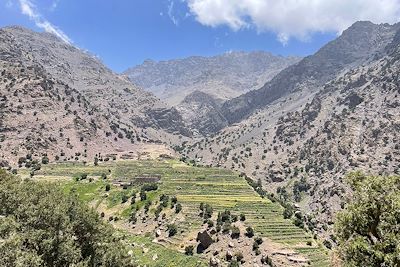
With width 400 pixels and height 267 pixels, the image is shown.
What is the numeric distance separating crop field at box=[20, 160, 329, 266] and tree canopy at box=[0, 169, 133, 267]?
3735 cm

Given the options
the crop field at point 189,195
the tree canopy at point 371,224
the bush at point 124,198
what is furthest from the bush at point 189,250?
the tree canopy at point 371,224

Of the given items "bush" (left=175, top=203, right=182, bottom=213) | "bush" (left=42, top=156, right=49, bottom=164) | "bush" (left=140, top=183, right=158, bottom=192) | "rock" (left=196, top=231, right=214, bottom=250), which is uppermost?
"bush" (left=42, top=156, right=49, bottom=164)

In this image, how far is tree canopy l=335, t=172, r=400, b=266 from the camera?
102 feet

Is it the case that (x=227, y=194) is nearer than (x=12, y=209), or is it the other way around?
(x=12, y=209)

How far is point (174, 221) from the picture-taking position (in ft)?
360

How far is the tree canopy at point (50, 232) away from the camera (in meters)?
33.7

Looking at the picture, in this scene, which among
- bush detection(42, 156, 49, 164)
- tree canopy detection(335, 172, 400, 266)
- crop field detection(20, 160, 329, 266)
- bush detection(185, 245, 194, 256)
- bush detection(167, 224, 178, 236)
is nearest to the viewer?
tree canopy detection(335, 172, 400, 266)

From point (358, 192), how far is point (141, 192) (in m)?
103

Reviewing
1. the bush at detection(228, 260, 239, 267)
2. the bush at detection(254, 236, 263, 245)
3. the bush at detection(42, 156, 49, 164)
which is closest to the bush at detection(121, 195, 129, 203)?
the bush at detection(254, 236, 263, 245)

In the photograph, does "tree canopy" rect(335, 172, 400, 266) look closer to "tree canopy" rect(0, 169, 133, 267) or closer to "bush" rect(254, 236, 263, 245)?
"tree canopy" rect(0, 169, 133, 267)

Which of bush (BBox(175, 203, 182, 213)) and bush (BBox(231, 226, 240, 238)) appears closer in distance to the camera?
bush (BBox(231, 226, 240, 238))

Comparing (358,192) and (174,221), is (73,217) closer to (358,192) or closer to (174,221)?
(358,192)

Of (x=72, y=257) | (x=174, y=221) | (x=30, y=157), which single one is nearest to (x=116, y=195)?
(x=174, y=221)

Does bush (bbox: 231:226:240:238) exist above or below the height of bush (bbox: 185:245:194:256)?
above
